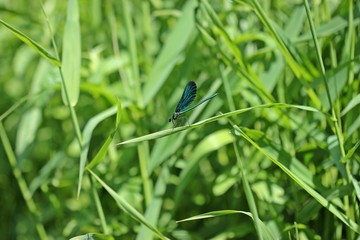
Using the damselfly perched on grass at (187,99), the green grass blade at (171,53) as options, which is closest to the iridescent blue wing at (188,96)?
the damselfly perched on grass at (187,99)

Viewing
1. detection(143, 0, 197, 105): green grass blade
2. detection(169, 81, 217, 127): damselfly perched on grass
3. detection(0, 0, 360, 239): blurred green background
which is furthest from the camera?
detection(143, 0, 197, 105): green grass blade

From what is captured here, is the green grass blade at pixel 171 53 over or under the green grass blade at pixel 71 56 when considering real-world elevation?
under

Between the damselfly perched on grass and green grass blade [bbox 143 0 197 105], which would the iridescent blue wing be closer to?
the damselfly perched on grass

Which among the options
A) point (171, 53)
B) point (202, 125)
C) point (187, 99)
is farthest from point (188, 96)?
point (171, 53)

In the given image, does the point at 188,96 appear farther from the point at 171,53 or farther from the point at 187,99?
the point at 171,53

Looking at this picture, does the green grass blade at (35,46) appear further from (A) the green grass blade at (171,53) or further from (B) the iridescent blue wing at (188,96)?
(A) the green grass blade at (171,53)

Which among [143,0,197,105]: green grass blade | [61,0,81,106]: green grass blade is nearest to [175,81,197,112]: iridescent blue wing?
[61,0,81,106]: green grass blade
